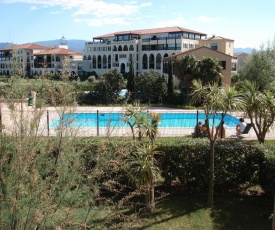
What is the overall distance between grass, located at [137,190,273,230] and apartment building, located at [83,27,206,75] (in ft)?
142

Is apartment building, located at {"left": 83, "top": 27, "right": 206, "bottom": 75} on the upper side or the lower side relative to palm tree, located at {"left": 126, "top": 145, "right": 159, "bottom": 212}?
upper

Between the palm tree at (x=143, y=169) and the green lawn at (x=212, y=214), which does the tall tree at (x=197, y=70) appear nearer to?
the green lawn at (x=212, y=214)

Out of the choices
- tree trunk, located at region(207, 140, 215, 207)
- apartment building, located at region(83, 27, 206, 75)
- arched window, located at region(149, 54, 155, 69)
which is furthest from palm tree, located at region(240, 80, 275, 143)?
arched window, located at region(149, 54, 155, 69)

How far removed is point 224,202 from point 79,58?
Answer: 65.9 meters

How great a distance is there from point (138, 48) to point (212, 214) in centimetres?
5361

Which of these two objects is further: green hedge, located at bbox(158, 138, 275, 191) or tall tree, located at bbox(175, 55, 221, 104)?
tall tree, located at bbox(175, 55, 221, 104)

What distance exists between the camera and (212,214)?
735 cm

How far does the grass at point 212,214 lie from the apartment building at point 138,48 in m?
43.2

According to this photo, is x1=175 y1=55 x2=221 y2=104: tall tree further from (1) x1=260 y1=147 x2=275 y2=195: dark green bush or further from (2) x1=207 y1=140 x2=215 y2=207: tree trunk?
(2) x1=207 y1=140 x2=215 y2=207: tree trunk

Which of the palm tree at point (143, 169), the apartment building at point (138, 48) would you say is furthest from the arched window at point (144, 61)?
the palm tree at point (143, 169)

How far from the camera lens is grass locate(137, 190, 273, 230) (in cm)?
684

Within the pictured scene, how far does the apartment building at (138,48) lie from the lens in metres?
53.7

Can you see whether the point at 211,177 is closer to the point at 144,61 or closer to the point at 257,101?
the point at 257,101

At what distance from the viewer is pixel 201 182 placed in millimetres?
8383
